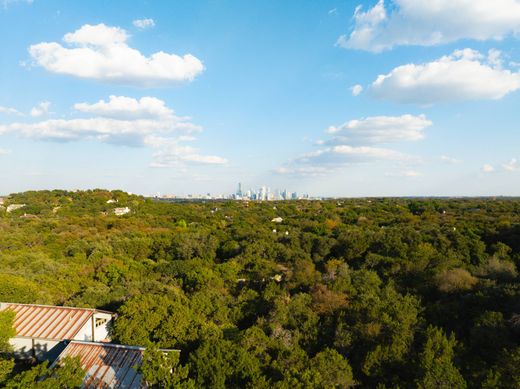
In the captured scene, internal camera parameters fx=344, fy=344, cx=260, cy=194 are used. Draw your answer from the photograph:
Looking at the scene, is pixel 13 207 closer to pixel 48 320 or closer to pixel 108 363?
pixel 48 320

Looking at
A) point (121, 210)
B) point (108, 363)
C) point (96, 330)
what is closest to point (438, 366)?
point (108, 363)

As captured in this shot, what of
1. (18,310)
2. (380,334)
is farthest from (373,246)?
(18,310)

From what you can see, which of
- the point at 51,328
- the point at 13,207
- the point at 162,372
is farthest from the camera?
the point at 13,207

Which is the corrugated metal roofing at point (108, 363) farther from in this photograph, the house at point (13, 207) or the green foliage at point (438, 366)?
the house at point (13, 207)

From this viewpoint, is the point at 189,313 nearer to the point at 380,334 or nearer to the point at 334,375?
the point at 334,375

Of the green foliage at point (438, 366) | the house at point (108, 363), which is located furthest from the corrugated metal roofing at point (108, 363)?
the green foliage at point (438, 366)
